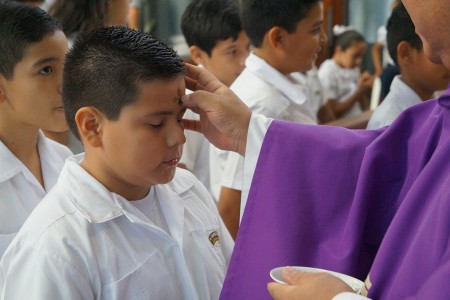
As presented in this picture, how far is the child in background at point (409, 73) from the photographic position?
2.47m

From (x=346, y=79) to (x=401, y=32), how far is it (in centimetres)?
236

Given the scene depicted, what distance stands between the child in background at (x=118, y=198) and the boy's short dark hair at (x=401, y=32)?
137 centimetres

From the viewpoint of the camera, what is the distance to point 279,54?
2.52 metres

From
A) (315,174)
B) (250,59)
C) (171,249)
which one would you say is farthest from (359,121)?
(171,249)

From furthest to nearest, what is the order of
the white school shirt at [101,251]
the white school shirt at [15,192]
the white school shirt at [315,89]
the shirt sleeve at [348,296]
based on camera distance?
the white school shirt at [315,89]
the white school shirt at [15,192]
the white school shirt at [101,251]
the shirt sleeve at [348,296]

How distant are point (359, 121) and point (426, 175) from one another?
161 cm

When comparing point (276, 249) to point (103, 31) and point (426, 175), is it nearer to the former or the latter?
point (426, 175)

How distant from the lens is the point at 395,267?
1255 millimetres

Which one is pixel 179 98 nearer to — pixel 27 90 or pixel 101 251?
pixel 101 251

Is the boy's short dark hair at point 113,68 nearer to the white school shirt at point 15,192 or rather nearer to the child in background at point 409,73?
the white school shirt at point 15,192

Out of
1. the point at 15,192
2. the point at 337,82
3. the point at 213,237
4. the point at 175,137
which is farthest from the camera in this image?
the point at 337,82

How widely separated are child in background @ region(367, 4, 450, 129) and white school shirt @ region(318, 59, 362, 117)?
202 cm

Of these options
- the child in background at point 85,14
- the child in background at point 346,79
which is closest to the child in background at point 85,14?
the child in background at point 85,14

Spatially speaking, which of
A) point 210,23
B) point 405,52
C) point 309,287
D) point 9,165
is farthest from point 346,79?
point 309,287
